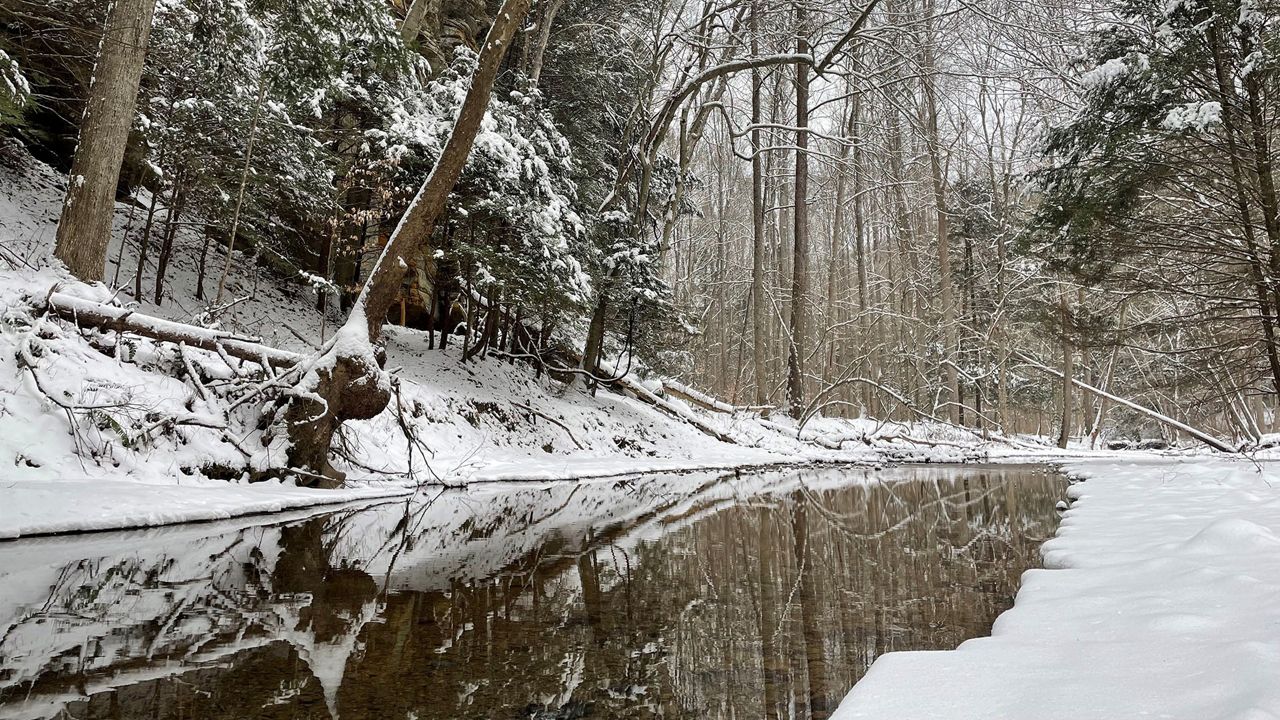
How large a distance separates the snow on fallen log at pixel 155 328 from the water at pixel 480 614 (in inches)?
98.9

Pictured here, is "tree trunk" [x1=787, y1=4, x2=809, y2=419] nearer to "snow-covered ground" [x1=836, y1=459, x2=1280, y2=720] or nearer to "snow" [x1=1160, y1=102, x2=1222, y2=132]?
"snow" [x1=1160, y1=102, x2=1222, y2=132]

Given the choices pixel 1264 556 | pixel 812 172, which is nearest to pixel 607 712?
pixel 1264 556

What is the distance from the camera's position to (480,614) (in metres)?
3.01

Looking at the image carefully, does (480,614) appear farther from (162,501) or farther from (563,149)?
(563,149)

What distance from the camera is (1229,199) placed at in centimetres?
891

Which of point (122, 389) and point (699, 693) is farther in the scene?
point (122, 389)

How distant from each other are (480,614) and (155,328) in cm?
551

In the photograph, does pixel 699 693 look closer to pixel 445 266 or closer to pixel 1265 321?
pixel 1265 321

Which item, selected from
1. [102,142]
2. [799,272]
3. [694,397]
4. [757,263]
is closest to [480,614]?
[102,142]

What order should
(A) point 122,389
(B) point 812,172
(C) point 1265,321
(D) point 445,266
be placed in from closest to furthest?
1. (A) point 122,389
2. (C) point 1265,321
3. (D) point 445,266
4. (B) point 812,172

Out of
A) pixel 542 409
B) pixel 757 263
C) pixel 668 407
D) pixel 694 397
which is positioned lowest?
pixel 542 409

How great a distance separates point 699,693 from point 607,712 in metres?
0.34

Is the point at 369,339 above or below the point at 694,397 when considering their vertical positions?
above

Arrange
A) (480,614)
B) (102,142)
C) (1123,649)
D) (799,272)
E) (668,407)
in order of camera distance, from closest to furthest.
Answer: (1123,649), (480,614), (102,142), (668,407), (799,272)
